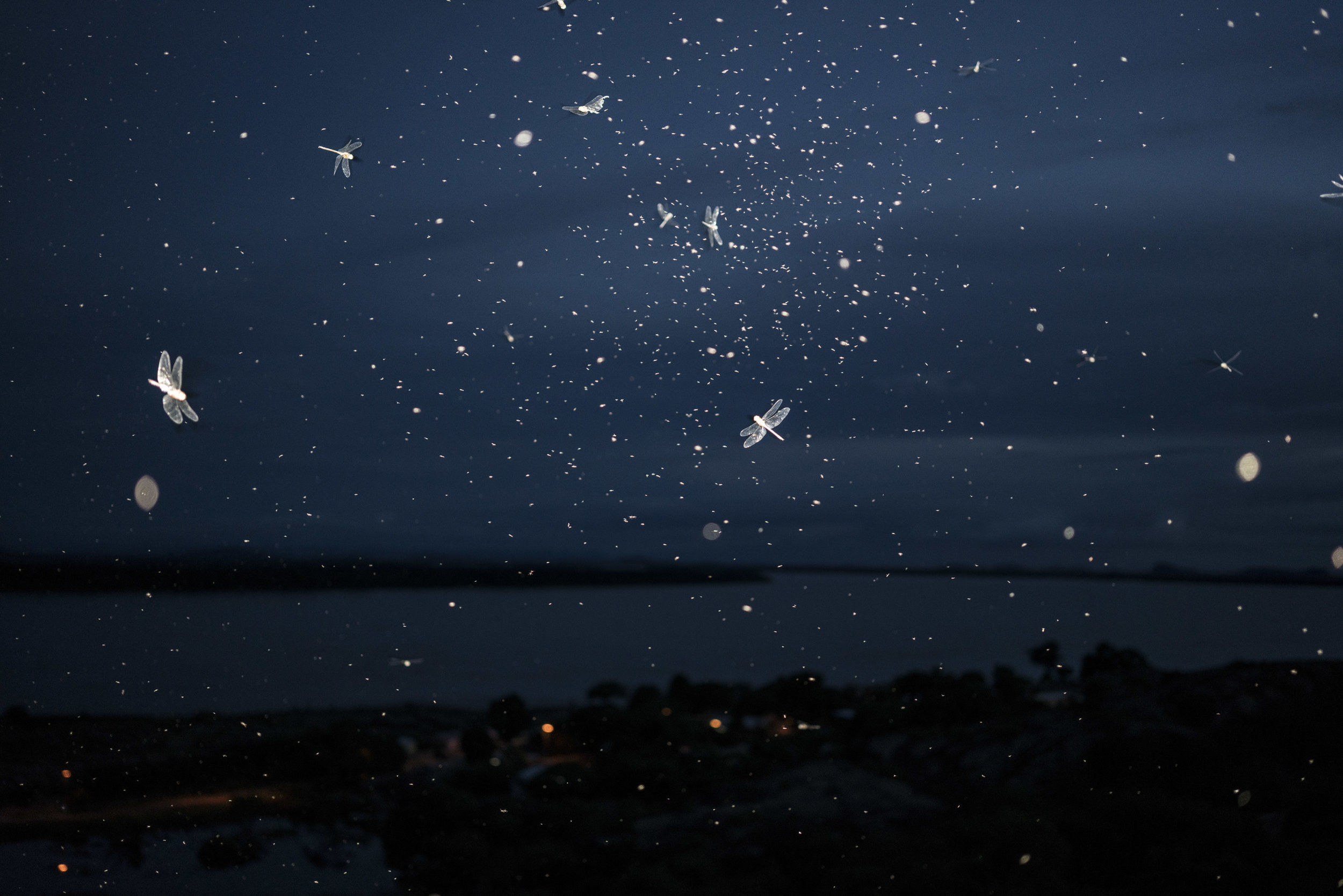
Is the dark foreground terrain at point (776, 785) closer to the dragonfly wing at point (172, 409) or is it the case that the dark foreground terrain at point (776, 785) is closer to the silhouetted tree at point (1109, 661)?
the silhouetted tree at point (1109, 661)

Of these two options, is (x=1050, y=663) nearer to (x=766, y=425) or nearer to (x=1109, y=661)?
(x=1109, y=661)

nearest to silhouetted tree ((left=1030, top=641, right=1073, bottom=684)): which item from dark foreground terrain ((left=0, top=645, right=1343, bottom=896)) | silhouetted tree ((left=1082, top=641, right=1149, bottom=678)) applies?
dark foreground terrain ((left=0, top=645, right=1343, bottom=896))

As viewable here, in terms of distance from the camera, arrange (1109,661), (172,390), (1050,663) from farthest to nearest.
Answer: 1. (1050,663)
2. (1109,661)
3. (172,390)

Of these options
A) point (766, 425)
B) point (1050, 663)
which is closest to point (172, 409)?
point (766, 425)

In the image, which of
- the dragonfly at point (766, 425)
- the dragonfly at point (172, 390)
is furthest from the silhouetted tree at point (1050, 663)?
the dragonfly at point (172, 390)

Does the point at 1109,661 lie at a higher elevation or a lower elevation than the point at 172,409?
lower

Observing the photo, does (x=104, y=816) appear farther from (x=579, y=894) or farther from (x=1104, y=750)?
(x=1104, y=750)

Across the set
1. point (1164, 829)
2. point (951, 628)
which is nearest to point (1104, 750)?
point (1164, 829)
